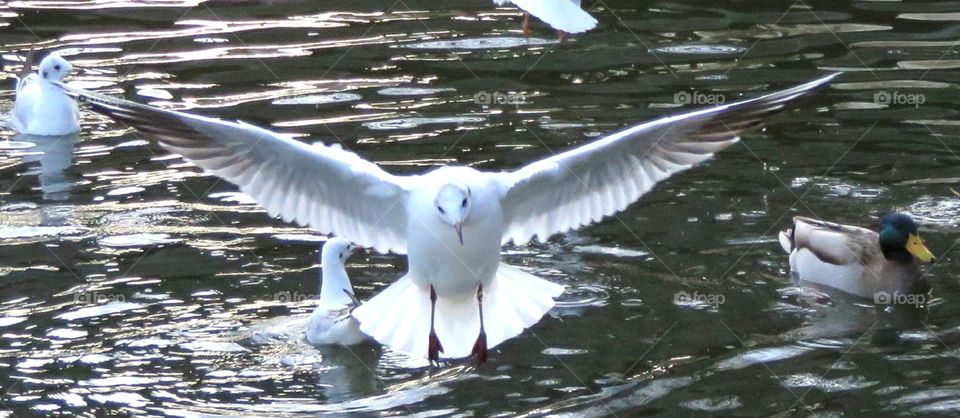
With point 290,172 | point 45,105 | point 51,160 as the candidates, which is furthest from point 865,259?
point 45,105

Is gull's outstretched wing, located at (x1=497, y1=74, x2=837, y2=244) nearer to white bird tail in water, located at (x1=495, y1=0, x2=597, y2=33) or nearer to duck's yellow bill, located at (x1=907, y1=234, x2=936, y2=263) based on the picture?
duck's yellow bill, located at (x1=907, y1=234, x2=936, y2=263)

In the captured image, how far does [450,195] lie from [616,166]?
1204 mm

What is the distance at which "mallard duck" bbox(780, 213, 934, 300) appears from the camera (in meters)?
9.48

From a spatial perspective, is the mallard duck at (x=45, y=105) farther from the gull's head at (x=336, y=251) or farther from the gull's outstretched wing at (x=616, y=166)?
the gull's outstretched wing at (x=616, y=166)

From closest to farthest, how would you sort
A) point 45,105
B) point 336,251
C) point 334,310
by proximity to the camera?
1. point 334,310
2. point 336,251
3. point 45,105

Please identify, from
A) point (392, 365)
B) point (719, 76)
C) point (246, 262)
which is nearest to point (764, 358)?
point (392, 365)

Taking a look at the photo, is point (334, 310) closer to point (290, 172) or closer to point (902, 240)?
point (290, 172)

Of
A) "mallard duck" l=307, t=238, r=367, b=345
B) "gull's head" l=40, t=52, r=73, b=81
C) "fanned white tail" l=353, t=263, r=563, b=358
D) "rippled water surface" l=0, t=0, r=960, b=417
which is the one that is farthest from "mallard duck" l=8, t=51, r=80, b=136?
"fanned white tail" l=353, t=263, r=563, b=358

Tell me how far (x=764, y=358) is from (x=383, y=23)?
8.18 meters

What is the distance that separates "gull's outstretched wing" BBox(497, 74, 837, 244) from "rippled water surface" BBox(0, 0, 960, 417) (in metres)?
0.64

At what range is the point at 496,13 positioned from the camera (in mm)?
15789

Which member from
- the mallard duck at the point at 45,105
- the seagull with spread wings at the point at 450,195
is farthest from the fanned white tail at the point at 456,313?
the mallard duck at the point at 45,105

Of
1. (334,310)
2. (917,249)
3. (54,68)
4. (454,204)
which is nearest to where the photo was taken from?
(454,204)

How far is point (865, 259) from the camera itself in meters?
9.75
